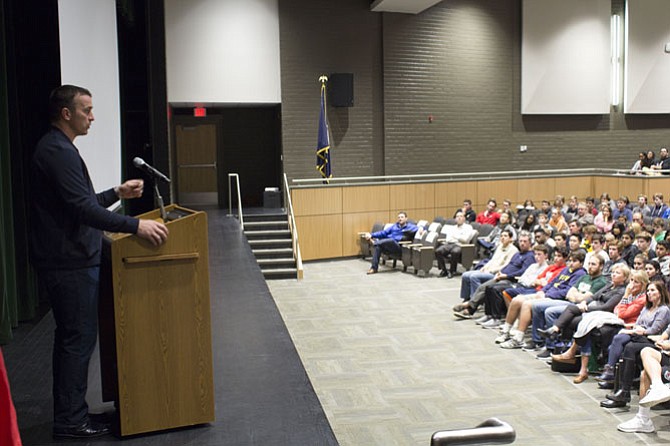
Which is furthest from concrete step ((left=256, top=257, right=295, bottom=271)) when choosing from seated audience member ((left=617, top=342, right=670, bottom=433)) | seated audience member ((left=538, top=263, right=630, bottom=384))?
seated audience member ((left=617, top=342, right=670, bottom=433))

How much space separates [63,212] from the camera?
→ 2.73 metres

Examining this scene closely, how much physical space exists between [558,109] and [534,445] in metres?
13.2

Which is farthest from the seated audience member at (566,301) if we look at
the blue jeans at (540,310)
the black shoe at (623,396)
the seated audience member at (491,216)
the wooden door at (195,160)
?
the wooden door at (195,160)

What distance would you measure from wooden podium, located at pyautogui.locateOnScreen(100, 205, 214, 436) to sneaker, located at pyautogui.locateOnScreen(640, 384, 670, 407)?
3.57m

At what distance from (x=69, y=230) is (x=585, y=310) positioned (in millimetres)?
5190

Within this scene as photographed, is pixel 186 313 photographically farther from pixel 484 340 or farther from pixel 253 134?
pixel 253 134

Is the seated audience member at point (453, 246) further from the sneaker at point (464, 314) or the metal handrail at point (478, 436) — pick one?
the metal handrail at point (478, 436)

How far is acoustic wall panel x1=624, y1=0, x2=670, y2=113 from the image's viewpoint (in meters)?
17.2

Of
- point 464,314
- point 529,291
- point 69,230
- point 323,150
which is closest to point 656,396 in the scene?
point 529,291

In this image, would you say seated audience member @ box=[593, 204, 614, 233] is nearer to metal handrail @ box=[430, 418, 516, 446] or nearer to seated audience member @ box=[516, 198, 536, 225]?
seated audience member @ box=[516, 198, 536, 225]

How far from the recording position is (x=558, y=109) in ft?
54.9

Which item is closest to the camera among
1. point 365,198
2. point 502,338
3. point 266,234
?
point 502,338

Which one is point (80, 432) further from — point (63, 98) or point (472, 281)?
point (472, 281)

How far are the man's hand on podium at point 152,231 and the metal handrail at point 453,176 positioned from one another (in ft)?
34.4
